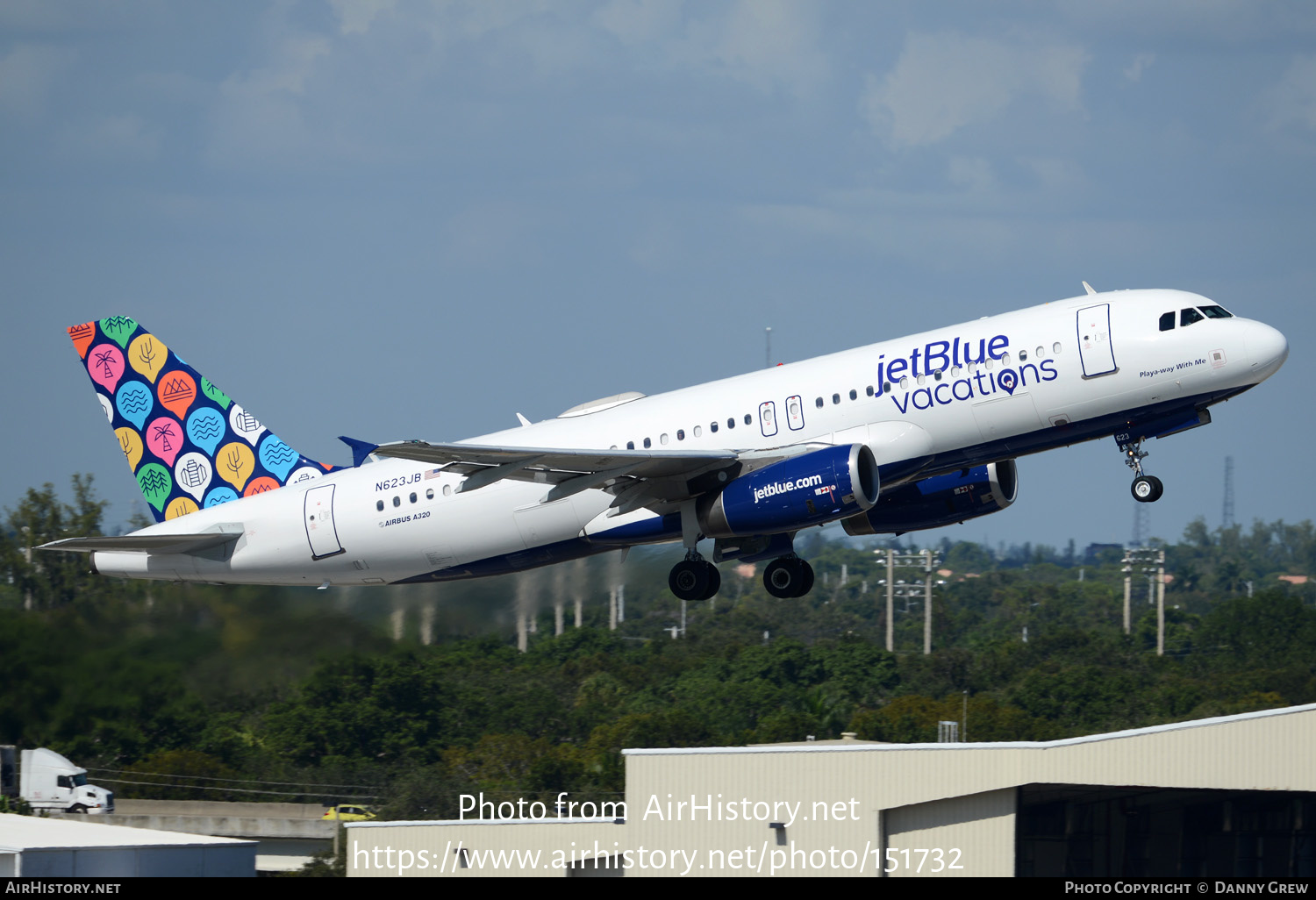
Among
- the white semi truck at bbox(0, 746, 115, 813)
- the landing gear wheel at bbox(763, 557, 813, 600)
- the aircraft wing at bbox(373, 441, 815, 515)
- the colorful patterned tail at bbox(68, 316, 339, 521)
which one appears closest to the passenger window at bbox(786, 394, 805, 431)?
the aircraft wing at bbox(373, 441, 815, 515)

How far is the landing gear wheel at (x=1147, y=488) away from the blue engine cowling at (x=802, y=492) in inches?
224

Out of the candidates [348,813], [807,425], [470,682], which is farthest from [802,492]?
[470,682]

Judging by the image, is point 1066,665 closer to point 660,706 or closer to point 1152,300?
point 660,706

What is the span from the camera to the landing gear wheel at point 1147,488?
35406 millimetres

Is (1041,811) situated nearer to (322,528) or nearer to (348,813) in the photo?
(322,528)

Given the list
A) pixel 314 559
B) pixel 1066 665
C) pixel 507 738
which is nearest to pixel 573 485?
pixel 314 559

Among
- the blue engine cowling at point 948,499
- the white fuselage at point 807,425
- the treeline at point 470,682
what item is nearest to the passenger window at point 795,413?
the white fuselage at point 807,425

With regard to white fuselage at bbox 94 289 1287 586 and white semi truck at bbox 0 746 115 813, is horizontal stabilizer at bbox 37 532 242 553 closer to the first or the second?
white fuselage at bbox 94 289 1287 586

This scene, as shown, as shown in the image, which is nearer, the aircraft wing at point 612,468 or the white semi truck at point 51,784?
the aircraft wing at point 612,468

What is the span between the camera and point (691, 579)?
38531 mm

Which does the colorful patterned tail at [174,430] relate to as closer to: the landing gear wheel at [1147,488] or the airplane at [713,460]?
the airplane at [713,460]

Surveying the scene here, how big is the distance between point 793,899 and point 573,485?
53.3ft

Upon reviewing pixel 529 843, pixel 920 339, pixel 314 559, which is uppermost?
pixel 920 339

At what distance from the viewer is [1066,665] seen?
12044 cm
